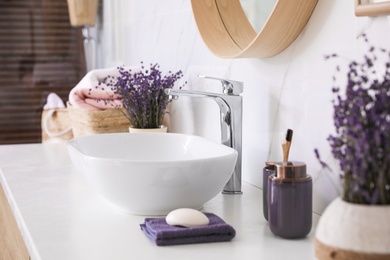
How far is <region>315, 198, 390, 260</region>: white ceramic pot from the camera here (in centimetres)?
81

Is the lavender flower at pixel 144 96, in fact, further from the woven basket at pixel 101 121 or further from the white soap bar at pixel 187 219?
the white soap bar at pixel 187 219

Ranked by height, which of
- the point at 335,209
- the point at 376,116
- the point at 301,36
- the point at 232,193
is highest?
the point at 301,36

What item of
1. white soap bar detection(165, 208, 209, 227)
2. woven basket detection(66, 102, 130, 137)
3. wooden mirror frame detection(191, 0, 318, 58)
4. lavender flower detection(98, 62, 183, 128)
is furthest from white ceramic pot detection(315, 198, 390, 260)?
woven basket detection(66, 102, 130, 137)

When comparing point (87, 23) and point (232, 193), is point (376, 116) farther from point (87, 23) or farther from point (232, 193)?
point (87, 23)

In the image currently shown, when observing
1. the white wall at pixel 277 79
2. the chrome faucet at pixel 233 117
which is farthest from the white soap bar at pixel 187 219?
the chrome faucet at pixel 233 117

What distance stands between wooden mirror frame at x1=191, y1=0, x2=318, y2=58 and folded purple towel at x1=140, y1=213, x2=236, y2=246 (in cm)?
46

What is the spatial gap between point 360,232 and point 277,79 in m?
0.74

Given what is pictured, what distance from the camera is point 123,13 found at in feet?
9.50

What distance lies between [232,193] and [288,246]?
1.44 ft

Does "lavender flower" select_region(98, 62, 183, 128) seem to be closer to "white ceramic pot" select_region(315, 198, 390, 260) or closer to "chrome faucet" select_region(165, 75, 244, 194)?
"chrome faucet" select_region(165, 75, 244, 194)

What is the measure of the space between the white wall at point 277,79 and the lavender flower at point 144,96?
0.11 m

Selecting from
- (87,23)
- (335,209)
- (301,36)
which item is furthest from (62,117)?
(335,209)

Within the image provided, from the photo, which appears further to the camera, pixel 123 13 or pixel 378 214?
pixel 123 13

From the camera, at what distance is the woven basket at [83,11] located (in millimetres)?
3256
